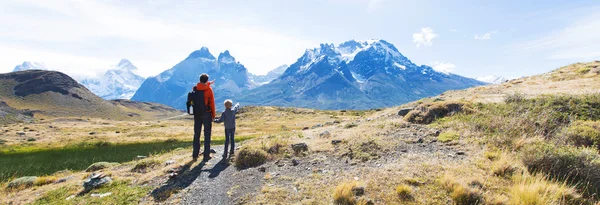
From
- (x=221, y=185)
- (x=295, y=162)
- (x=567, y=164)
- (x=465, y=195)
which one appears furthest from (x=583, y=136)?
(x=221, y=185)

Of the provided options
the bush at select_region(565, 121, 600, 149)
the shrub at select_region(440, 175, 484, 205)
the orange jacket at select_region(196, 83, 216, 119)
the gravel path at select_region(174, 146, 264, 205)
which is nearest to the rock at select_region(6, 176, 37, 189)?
the gravel path at select_region(174, 146, 264, 205)

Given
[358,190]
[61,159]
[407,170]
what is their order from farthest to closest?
[61,159]
[407,170]
[358,190]

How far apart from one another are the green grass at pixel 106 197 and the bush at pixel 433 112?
16535 mm

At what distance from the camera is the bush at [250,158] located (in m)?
14.1

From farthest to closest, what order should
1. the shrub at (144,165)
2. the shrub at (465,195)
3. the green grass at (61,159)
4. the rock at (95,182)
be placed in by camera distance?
the green grass at (61,159) → the shrub at (144,165) → the rock at (95,182) → the shrub at (465,195)

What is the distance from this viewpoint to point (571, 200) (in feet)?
24.8

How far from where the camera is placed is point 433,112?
2038 cm

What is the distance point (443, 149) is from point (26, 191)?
796 inches

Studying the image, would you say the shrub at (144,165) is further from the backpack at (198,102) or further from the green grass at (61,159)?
the green grass at (61,159)

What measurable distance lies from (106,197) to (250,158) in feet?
19.4

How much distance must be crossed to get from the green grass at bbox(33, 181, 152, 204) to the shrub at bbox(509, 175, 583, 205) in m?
12.0

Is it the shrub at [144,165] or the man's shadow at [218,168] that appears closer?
the man's shadow at [218,168]

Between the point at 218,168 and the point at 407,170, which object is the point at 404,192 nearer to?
the point at 407,170

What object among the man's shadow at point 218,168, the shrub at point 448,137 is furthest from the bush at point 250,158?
the shrub at point 448,137
